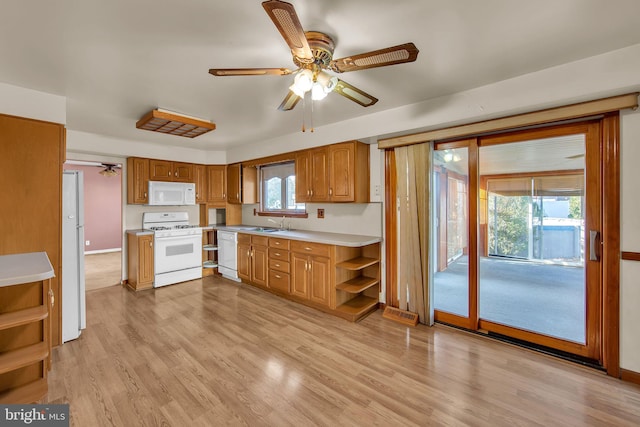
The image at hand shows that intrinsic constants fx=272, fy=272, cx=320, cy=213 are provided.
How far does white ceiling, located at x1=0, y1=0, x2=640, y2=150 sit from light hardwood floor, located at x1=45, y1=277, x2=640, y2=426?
95.6 inches

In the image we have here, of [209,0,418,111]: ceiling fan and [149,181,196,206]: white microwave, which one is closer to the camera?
[209,0,418,111]: ceiling fan

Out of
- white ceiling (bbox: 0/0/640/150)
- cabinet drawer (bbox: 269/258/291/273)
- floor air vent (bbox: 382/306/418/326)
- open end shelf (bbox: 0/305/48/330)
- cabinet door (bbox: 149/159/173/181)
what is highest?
white ceiling (bbox: 0/0/640/150)

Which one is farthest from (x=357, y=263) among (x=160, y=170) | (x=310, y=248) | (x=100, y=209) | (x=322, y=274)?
(x=100, y=209)

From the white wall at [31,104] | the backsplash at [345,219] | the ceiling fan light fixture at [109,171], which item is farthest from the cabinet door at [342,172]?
the ceiling fan light fixture at [109,171]

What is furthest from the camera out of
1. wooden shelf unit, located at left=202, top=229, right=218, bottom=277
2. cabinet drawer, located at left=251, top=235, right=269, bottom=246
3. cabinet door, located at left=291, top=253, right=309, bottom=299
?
wooden shelf unit, located at left=202, top=229, right=218, bottom=277

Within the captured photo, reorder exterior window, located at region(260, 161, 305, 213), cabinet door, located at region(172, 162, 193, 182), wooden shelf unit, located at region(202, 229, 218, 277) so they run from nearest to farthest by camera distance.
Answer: exterior window, located at region(260, 161, 305, 213) → cabinet door, located at region(172, 162, 193, 182) → wooden shelf unit, located at region(202, 229, 218, 277)

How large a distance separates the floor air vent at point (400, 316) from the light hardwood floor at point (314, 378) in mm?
110

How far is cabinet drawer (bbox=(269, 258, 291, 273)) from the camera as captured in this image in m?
3.81

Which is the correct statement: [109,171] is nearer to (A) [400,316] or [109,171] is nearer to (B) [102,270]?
(B) [102,270]

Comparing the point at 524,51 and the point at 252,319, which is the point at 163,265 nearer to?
the point at 252,319

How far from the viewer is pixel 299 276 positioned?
3.66 metres

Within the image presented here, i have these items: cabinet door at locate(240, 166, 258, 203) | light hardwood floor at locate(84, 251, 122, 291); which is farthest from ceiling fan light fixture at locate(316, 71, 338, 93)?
light hardwood floor at locate(84, 251, 122, 291)

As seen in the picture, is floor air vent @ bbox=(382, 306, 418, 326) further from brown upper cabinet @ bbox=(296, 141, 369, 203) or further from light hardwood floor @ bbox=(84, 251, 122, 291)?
light hardwood floor @ bbox=(84, 251, 122, 291)

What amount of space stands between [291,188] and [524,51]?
11.7 feet
